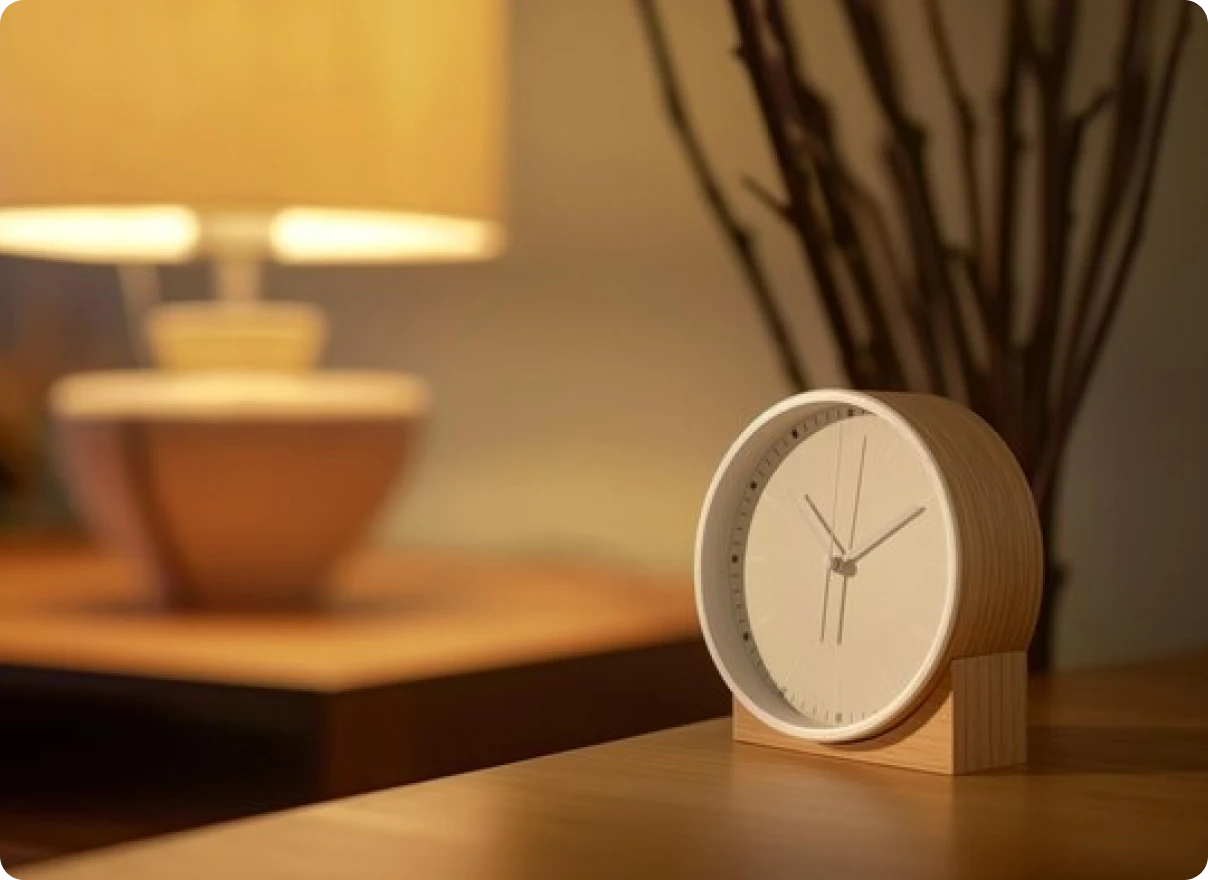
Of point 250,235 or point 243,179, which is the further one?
point 250,235

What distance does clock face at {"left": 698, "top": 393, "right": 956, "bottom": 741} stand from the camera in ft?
2.57

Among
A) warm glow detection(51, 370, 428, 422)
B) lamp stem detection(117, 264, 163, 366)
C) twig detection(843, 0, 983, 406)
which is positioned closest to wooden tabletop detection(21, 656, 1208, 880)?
twig detection(843, 0, 983, 406)

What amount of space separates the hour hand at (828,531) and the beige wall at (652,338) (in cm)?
54

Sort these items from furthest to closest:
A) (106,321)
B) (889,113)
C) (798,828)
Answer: (106,321)
(889,113)
(798,828)

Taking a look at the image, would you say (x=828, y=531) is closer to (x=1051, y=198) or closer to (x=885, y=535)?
(x=885, y=535)

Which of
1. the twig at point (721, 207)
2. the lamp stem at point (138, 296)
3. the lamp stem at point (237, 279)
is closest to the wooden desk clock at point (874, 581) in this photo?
the twig at point (721, 207)

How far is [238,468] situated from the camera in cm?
142

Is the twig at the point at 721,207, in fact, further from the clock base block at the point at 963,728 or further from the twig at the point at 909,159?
the clock base block at the point at 963,728

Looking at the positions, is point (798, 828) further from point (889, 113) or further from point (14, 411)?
point (14, 411)

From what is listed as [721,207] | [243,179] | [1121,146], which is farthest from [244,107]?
[1121,146]

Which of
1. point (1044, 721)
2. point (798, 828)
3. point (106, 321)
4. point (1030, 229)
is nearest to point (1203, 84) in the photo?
point (1030, 229)

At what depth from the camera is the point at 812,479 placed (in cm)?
83

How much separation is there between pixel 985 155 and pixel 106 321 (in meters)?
1.13

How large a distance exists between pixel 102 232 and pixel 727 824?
1133 millimetres
